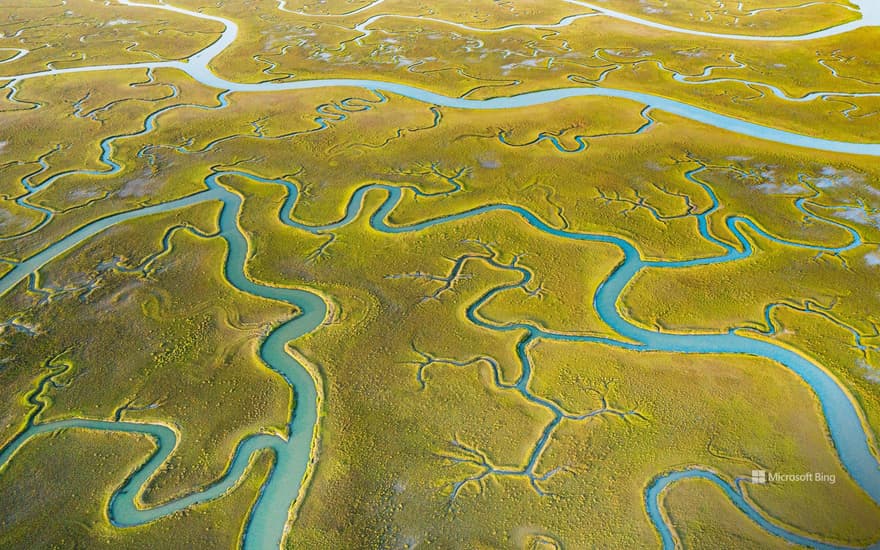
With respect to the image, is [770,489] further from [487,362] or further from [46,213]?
[46,213]

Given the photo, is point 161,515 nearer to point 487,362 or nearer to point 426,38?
point 487,362

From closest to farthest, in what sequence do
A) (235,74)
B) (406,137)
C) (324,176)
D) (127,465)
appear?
(127,465), (324,176), (406,137), (235,74)

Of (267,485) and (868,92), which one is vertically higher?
(868,92)

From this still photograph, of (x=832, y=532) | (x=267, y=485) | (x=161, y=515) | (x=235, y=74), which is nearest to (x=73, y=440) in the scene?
(x=161, y=515)

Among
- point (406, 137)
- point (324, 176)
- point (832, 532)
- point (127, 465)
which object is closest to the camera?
point (832, 532)

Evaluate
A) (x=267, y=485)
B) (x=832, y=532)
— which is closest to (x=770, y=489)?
(x=832, y=532)

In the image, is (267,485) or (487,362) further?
(487,362)
